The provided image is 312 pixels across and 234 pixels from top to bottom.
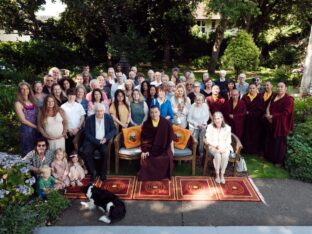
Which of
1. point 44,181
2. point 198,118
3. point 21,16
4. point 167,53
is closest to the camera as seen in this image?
point 44,181

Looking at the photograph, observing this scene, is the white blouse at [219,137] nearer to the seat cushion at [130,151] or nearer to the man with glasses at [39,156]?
the seat cushion at [130,151]

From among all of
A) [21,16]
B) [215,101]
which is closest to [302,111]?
[215,101]

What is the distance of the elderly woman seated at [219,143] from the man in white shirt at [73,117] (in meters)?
2.70

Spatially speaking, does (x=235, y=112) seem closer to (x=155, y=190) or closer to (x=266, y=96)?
(x=266, y=96)

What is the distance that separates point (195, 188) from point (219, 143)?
1033mm

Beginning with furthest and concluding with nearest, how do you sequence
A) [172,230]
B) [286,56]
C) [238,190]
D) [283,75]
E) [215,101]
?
[286,56], [283,75], [215,101], [238,190], [172,230]

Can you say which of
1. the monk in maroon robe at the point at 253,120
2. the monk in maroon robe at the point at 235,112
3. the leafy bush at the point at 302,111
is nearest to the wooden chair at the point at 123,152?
the monk in maroon robe at the point at 235,112

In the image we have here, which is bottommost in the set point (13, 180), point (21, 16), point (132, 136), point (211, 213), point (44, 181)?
point (211, 213)

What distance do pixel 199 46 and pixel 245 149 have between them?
1797 cm

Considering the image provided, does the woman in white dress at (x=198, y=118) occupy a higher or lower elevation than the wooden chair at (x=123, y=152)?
higher

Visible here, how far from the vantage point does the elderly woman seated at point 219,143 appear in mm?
5957

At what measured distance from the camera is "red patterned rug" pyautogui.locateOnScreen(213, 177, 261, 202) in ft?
17.9

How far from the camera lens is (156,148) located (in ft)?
20.2

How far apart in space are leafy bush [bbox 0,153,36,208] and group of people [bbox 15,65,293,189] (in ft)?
3.99
